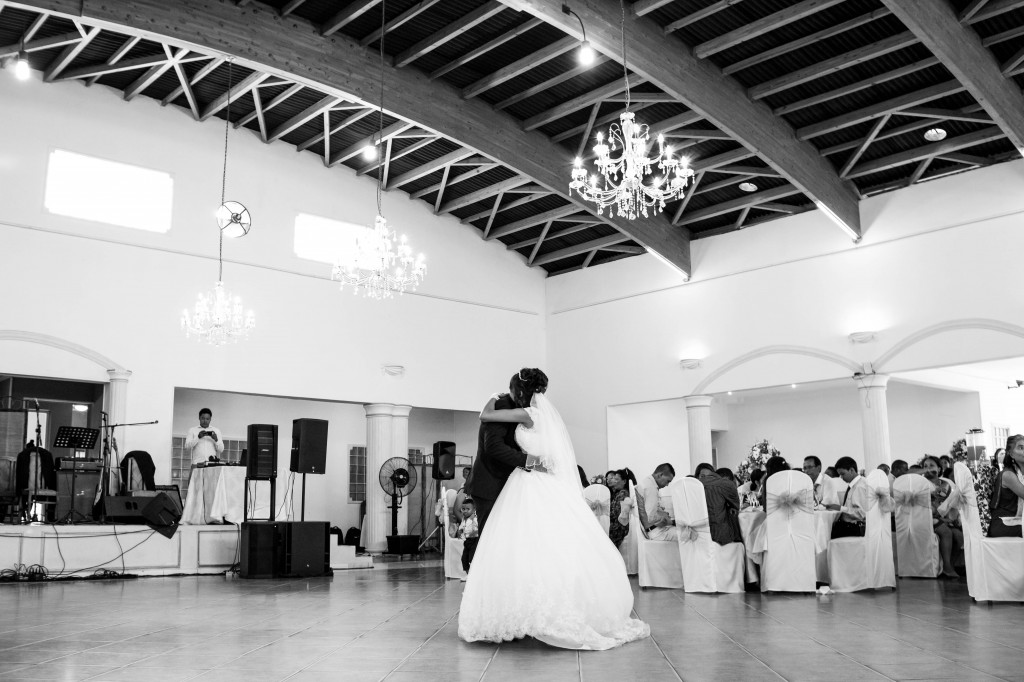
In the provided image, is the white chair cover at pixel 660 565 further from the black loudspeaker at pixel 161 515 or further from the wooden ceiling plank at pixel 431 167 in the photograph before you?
the wooden ceiling plank at pixel 431 167

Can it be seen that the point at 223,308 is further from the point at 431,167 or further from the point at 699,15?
the point at 699,15

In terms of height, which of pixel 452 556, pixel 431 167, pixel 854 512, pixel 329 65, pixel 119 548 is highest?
pixel 329 65

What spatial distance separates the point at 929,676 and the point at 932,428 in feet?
49.0

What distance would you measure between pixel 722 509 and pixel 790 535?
637 millimetres

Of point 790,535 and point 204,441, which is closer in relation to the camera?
point 790,535

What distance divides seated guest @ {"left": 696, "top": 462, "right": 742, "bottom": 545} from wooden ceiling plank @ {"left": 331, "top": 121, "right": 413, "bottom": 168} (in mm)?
7014

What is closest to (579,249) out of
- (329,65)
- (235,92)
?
(329,65)

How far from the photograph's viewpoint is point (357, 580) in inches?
394

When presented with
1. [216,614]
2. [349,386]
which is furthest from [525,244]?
[216,614]

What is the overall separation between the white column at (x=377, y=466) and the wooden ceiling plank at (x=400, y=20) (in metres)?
6.11

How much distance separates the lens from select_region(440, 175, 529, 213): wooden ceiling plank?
14666mm

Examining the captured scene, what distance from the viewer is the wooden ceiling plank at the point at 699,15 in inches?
407

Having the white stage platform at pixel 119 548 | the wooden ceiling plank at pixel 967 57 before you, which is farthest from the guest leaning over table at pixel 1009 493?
the white stage platform at pixel 119 548

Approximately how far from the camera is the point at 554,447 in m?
5.06
